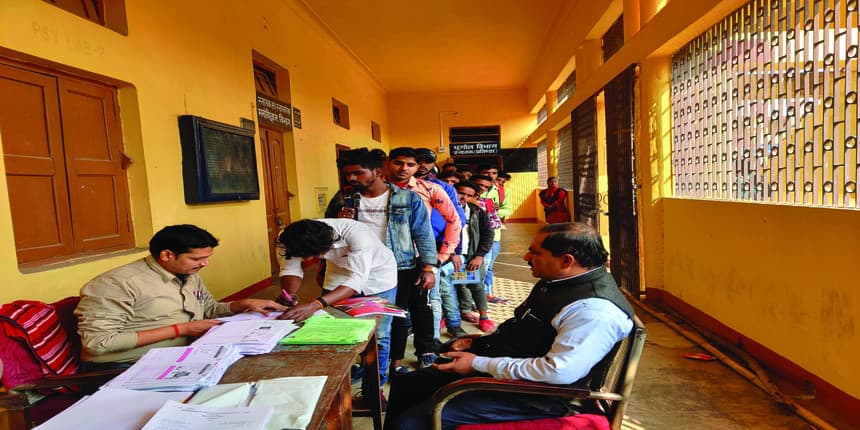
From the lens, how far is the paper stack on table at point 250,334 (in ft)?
4.52

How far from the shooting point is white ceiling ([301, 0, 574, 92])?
654 cm

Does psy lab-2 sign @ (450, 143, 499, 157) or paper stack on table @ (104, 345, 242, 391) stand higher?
psy lab-2 sign @ (450, 143, 499, 157)

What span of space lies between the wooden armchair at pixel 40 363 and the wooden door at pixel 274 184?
352cm

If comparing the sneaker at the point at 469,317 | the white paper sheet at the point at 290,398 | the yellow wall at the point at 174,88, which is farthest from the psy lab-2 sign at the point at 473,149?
the white paper sheet at the point at 290,398

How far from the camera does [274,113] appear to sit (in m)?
5.28

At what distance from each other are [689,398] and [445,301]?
5.34 ft

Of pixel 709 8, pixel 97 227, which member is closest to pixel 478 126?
pixel 709 8

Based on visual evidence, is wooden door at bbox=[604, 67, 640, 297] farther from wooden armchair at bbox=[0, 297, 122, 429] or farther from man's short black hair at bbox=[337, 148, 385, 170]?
wooden armchair at bbox=[0, 297, 122, 429]

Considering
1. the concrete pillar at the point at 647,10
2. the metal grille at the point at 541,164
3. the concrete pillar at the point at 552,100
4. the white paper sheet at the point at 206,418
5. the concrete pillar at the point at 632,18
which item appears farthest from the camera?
the metal grille at the point at 541,164

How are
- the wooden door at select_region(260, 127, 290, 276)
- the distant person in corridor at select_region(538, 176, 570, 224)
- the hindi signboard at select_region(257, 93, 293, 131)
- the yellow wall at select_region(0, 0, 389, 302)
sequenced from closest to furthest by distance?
the yellow wall at select_region(0, 0, 389, 302)
the hindi signboard at select_region(257, 93, 293, 131)
the wooden door at select_region(260, 127, 290, 276)
the distant person in corridor at select_region(538, 176, 570, 224)

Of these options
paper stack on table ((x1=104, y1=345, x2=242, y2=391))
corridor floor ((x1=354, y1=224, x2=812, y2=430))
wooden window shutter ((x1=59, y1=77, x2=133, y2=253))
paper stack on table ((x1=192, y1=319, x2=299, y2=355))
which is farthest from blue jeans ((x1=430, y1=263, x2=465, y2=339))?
wooden window shutter ((x1=59, y1=77, x2=133, y2=253))

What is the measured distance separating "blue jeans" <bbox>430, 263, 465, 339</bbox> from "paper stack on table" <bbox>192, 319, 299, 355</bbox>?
1.29 metres

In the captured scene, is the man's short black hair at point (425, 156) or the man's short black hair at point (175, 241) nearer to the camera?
the man's short black hair at point (175, 241)

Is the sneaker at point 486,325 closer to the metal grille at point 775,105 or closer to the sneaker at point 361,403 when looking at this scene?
the sneaker at point 361,403
